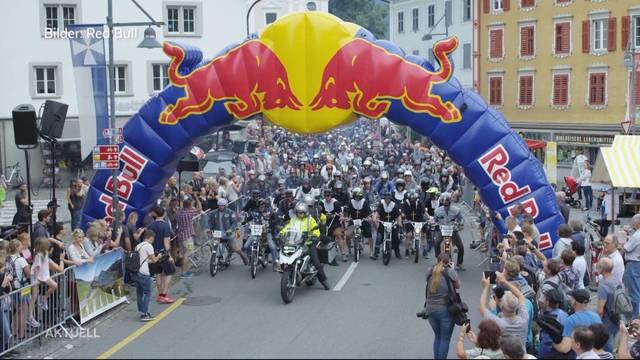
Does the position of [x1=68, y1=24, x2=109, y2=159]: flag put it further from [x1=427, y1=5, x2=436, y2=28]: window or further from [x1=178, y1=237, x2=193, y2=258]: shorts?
[x1=427, y1=5, x2=436, y2=28]: window

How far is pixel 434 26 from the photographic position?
46500 mm

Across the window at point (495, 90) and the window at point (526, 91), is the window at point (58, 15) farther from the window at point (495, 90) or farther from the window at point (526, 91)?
the window at point (526, 91)

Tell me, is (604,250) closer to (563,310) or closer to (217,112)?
(563,310)

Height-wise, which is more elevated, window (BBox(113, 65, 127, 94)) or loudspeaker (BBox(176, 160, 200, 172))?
window (BBox(113, 65, 127, 94))

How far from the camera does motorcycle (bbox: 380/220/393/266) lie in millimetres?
17797

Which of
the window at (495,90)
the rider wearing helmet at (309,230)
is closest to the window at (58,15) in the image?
the window at (495,90)

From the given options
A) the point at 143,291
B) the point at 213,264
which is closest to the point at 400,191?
the point at 213,264

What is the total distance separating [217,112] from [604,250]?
26.0ft

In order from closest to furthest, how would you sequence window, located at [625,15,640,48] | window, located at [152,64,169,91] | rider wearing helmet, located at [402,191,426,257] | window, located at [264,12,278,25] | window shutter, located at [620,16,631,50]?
rider wearing helmet, located at [402,191,426,257], window, located at [625,15,640,48], window shutter, located at [620,16,631,50], window, located at [152,64,169,91], window, located at [264,12,278,25]

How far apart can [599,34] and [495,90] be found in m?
8.22

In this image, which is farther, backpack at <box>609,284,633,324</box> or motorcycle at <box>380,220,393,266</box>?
motorcycle at <box>380,220,393,266</box>

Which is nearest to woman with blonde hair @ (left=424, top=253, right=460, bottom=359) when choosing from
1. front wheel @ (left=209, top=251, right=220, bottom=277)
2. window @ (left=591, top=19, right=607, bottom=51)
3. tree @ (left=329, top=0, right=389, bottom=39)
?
front wheel @ (left=209, top=251, right=220, bottom=277)

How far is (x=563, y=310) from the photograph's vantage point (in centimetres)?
950

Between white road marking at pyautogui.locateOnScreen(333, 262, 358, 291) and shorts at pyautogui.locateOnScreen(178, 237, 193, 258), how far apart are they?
11.1 ft
